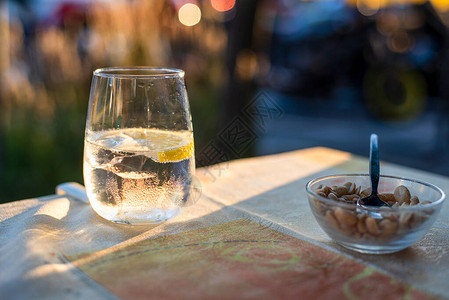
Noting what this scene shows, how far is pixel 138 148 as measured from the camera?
0.77m

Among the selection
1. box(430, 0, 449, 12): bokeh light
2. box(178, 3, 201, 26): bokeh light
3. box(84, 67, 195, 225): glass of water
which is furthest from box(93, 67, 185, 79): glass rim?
box(430, 0, 449, 12): bokeh light

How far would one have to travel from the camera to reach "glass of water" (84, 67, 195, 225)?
764 millimetres

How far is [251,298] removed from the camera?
1.94ft

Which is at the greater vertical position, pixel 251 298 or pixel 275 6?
pixel 275 6

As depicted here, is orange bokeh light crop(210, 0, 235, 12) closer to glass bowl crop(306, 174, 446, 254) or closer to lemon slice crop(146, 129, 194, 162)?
lemon slice crop(146, 129, 194, 162)

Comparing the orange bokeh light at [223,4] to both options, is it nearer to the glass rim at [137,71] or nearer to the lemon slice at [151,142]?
the glass rim at [137,71]

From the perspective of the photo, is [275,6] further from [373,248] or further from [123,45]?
[373,248]

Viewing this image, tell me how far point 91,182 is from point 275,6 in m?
5.44

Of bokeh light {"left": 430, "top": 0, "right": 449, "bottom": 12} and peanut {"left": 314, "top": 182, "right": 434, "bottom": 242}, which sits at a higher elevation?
bokeh light {"left": 430, "top": 0, "right": 449, "bottom": 12}

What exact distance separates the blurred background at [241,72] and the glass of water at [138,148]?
0.46m

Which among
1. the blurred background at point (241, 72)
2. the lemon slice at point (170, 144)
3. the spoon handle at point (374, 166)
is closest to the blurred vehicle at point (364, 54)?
the blurred background at point (241, 72)

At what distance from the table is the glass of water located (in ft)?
0.16

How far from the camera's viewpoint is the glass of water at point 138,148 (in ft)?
2.51

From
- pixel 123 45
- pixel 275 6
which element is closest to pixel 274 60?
pixel 275 6
